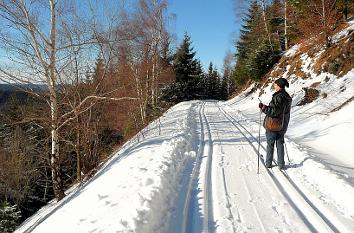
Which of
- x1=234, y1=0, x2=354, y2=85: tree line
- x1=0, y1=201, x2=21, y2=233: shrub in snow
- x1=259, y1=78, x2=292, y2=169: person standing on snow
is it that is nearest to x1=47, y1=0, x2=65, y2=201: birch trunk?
x1=259, y1=78, x2=292, y2=169: person standing on snow

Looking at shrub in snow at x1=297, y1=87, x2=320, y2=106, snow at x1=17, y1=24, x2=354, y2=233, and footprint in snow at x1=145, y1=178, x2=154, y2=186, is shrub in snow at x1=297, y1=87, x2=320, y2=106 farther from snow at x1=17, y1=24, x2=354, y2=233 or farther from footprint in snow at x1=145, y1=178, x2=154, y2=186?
footprint in snow at x1=145, y1=178, x2=154, y2=186

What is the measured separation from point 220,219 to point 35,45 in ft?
26.9

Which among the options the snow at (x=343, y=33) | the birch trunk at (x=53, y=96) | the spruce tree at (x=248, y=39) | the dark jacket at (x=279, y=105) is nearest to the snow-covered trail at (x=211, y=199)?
the dark jacket at (x=279, y=105)

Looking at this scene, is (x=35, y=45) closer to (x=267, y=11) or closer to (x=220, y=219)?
(x=220, y=219)

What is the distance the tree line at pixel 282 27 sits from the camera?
19.8 metres

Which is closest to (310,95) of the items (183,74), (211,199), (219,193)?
(219,193)

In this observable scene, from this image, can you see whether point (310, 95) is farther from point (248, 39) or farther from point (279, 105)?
point (248, 39)

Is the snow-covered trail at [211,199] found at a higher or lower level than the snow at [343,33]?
lower

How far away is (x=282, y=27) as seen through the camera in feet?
113

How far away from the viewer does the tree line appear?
65.0 ft

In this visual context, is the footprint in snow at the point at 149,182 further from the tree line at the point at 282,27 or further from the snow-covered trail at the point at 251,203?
the tree line at the point at 282,27

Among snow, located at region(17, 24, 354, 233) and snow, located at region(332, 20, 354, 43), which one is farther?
snow, located at region(332, 20, 354, 43)

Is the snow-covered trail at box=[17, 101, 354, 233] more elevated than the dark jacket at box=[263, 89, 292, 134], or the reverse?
the dark jacket at box=[263, 89, 292, 134]

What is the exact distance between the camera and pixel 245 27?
45062 mm
